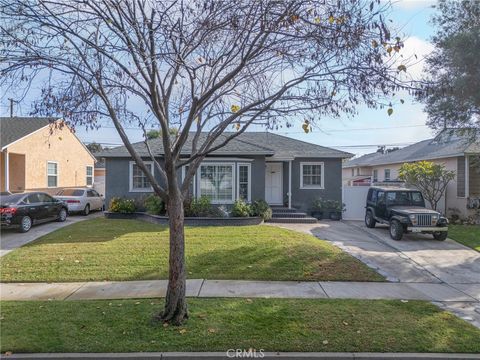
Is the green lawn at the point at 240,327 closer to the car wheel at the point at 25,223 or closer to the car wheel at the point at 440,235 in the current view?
the car wheel at the point at 440,235

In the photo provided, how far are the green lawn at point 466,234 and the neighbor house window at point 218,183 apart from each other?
31.0ft

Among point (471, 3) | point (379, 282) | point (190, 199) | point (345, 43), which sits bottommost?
point (379, 282)

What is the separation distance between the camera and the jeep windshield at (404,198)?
15.8 m

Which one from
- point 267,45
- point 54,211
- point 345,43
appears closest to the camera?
point 345,43

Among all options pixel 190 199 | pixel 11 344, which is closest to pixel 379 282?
pixel 11 344

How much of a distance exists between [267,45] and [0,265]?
27.9ft

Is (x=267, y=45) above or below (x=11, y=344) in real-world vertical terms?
above

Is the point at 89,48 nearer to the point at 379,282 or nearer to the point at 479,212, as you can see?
the point at 379,282

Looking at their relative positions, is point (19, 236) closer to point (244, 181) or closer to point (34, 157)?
point (244, 181)

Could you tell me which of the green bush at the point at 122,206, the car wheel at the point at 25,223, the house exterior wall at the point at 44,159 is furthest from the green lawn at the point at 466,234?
the house exterior wall at the point at 44,159

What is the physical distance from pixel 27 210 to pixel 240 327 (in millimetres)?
12453

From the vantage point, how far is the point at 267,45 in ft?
19.4

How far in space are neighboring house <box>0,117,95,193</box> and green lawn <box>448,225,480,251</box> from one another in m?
19.5

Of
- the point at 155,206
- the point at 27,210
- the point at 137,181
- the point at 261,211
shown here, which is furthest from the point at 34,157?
the point at 261,211
